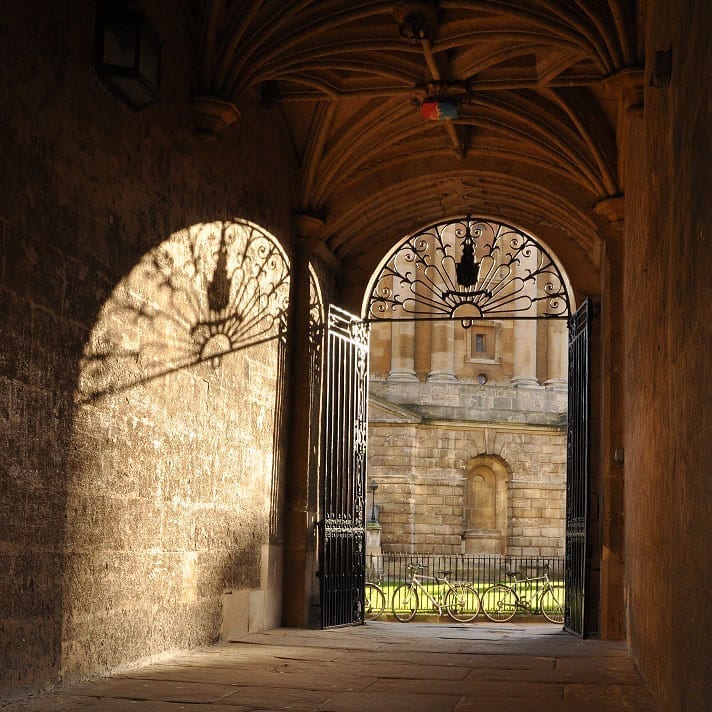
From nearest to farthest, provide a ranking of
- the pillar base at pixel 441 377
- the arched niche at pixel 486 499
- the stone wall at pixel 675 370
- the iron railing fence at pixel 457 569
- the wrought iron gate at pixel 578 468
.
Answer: the stone wall at pixel 675 370 → the wrought iron gate at pixel 578 468 → the iron railing fence at pixel 457 569 → the arched niche at pixel 486 499 → the pillar base at pixel 441 377

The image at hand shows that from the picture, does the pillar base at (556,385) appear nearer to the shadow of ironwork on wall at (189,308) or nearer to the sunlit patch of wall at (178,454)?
the shadow of ironwork on wall at (189,308)

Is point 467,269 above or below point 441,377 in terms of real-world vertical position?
below

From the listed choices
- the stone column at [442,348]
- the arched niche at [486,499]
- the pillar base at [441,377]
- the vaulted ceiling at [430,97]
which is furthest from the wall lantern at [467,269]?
the stone column at [442,348]

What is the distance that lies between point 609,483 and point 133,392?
5015mm

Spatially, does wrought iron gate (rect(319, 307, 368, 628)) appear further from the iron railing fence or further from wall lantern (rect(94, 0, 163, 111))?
the iron railing fence

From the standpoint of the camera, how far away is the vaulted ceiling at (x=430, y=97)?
857 cm

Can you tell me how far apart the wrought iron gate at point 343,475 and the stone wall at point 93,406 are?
201 cm

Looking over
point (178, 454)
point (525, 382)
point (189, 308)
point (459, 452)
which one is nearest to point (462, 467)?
point (459, 452)

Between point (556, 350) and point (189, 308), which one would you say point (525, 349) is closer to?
point (556, 350)

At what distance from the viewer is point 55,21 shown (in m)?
6.05

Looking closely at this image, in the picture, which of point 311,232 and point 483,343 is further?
point 483,343

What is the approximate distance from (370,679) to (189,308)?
314cm

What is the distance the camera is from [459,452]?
1092 inches

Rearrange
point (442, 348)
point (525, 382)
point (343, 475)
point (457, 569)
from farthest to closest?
point (442, 348)
point (525, 382)
point (457, 569)
point (343, 475)
